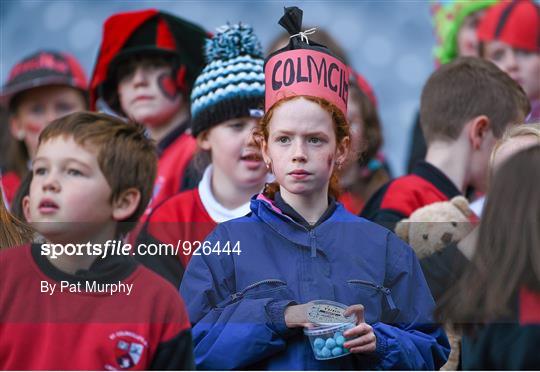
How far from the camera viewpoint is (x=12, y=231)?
13.2ft

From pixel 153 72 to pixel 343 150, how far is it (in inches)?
70.6

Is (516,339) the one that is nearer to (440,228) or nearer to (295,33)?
(440,228)

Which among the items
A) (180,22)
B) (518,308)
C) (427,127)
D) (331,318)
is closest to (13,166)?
(180,22)

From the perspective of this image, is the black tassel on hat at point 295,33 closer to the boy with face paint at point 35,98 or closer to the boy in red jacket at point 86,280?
the boy in red jacket at point 86,280

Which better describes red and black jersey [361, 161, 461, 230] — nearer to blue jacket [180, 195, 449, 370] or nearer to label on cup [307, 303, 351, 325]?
blue jacket [180, 195, 449, 370]

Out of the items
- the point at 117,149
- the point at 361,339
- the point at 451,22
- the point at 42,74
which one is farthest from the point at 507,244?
the point at 451,22

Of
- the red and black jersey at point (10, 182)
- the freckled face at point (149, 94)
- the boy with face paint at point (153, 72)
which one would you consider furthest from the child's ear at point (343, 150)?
the red and black jersey at point (10, 182)

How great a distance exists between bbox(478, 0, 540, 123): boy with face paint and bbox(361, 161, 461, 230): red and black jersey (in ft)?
4.24

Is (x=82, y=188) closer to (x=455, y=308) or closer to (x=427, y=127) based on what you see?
(x=455, y=308)

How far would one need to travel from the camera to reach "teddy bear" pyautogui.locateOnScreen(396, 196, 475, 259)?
4.23 metres

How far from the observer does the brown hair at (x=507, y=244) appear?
334 centimetres

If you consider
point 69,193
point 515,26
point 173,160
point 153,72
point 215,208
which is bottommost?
point 69,193

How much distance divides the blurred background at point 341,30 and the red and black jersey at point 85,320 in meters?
3.22

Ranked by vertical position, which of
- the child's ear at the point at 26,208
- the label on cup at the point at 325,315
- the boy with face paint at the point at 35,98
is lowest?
the label on cup at the point at 325,315
